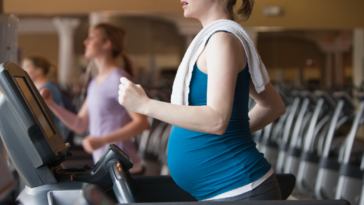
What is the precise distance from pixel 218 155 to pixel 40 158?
389 mm

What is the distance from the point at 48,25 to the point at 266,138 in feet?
18.7

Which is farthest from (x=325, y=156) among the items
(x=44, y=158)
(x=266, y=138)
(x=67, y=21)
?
(x=67, y=21)

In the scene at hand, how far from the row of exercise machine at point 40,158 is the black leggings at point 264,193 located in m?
0.11

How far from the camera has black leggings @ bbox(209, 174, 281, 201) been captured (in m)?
0.87

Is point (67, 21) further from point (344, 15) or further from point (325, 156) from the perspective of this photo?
point (325, 156)

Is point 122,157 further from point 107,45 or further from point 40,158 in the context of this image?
point 107,45

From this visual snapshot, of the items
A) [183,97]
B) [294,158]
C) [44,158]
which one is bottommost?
[294,158]

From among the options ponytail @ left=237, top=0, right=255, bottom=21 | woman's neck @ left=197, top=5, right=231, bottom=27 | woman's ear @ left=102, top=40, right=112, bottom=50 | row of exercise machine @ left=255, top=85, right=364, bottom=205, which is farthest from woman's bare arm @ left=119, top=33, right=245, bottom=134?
row of exercise machine @ left=255, top=85, right=364, bottom=205

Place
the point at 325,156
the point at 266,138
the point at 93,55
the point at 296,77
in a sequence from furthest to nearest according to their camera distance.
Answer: the point at 296,77, the point at 266,138, the point at 325,156, the point at 93,55

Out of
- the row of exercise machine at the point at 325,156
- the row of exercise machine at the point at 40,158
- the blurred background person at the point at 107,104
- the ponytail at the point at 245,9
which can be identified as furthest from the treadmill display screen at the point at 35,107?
the row of exercise machine at the point at 325,156

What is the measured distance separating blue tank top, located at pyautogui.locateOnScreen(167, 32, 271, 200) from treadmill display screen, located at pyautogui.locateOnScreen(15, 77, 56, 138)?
Answer: 31 centimetres

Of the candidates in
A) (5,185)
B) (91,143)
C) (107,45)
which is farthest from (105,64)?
(5,185)

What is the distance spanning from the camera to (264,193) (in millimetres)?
889

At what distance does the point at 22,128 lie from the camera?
79 centimetres
